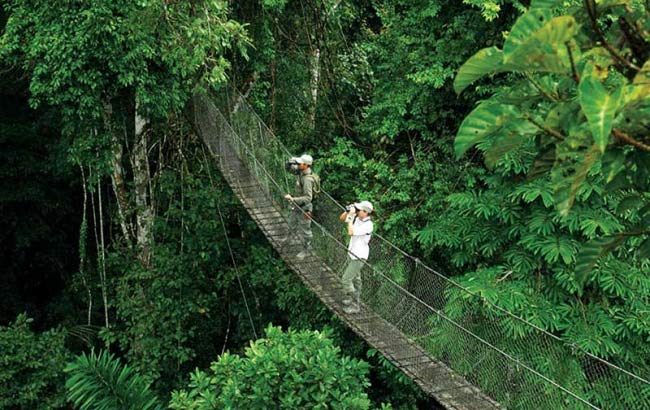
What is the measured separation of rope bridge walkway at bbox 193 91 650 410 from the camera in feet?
15.2

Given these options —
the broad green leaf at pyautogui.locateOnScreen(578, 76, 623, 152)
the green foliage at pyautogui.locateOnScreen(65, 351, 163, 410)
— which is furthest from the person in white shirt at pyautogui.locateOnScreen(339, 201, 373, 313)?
the broad green leaf at pyautogui.locateOnScreen(578, 76, 623, 152)

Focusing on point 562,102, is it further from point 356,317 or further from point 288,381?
point 356,317

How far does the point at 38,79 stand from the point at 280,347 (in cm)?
330

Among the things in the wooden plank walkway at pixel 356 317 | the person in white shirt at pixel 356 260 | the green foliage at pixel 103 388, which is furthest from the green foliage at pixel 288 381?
the person in white shirt at pixel 356 260

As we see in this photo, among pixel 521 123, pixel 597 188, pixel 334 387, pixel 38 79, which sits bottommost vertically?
pixel 334 387

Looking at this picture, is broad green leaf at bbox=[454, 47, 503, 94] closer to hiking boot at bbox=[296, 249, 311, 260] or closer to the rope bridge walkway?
the rope bridge walkway

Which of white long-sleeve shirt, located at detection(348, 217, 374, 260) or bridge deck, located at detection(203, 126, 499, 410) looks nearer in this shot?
bridge deck, located at detection(203, 126, 499, 410)

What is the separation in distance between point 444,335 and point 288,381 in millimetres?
1039

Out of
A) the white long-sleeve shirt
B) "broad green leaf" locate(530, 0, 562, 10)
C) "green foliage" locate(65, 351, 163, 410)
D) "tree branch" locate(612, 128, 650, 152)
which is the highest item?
"broad green leaf" locate(530, 0, 562, 10)

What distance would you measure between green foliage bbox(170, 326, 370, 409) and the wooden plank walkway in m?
0.37

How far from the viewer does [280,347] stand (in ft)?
15.8

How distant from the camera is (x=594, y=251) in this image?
2031mm

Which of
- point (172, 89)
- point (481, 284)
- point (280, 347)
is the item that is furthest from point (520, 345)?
point (172, 89)

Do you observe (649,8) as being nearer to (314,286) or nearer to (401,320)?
(401,320)
